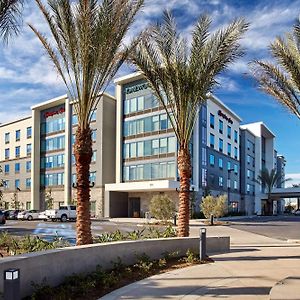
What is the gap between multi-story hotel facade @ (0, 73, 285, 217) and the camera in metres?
54.3

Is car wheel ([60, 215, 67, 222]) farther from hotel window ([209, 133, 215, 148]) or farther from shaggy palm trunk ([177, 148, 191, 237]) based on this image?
shaggy palm trunk ([177, 148, 191, 237])

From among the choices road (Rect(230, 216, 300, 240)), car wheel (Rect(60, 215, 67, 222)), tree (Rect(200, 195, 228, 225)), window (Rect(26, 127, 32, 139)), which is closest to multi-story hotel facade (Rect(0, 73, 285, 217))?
window (Rect(26, 127, 32, 139))

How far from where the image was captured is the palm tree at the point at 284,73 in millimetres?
14453

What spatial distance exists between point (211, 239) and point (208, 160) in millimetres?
44790

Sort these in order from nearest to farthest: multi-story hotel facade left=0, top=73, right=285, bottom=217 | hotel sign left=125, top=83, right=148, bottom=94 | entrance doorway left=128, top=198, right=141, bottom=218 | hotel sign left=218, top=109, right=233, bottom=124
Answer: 1. multi-story hotel facade left=0, top=73, right=285, bottom=217
2. hotel sign left=125, top=83, right=148, bottom=94
3. entrance doorway left=128, top=198, right=141, bottom=218
4. hotel sign left=218, top=109, right=233, bottom=124

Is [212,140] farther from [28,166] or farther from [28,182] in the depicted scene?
[28,182]

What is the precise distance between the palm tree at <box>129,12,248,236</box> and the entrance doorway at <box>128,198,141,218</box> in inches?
1734

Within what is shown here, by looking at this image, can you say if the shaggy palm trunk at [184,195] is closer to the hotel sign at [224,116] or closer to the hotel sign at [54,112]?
the hotel sign at [224,116]

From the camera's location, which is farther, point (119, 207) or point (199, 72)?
point (119, 207)

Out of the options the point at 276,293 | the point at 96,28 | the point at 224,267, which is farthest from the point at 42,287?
the point at 96,28

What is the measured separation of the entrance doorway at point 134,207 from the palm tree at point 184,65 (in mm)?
44042

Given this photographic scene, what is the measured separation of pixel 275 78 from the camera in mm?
15680

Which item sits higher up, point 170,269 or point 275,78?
point 275,78

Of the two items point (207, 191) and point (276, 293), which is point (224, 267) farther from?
point (207, 191)
